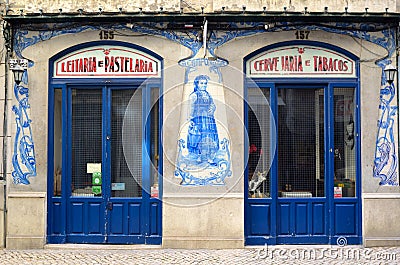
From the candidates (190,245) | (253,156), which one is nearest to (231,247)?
(190,245)

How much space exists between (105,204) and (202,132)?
211cm

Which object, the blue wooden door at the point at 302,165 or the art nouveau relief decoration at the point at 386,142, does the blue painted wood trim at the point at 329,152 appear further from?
the art nouveau relief decoration at the point at 386,142

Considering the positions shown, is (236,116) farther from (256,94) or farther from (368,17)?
(368,17)

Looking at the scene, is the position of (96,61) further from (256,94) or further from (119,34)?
(256,94)

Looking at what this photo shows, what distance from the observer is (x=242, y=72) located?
34.7 ft

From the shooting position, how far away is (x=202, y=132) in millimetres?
10562

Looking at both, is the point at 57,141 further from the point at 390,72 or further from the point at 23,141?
the point at 390,72

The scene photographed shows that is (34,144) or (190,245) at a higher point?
(34,144)

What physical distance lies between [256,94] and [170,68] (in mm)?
1571

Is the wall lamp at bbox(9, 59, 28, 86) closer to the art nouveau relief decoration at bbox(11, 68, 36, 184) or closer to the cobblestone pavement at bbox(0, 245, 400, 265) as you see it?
the art nouveau relief decoration at bbox(11, 68, 36, 184)

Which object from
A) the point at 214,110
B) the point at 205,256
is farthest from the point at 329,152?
the point at 205,256

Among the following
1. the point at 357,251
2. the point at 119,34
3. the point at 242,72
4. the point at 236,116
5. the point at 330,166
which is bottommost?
the point at 357,251

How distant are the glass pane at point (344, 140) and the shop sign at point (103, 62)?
10.7ft
